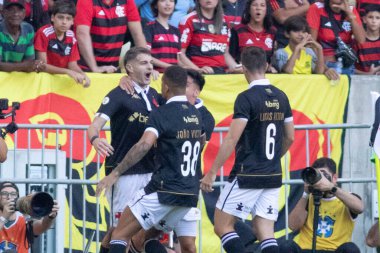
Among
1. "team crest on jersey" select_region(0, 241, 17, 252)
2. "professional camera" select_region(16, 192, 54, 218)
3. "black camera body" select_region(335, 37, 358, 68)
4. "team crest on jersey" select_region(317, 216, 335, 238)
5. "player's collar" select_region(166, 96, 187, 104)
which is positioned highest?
"black camera body" select_region(335, 37, 358, 68)

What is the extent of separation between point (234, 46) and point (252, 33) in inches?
11.4

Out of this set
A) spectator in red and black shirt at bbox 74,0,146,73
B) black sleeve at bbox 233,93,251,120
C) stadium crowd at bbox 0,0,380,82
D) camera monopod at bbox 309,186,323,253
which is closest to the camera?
black sleeve at bbox 233,93,251,120

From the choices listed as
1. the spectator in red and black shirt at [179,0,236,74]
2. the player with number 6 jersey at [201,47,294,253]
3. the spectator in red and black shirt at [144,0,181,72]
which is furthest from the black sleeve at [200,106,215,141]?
the spectator in red and black shirt at [179,0,236,74]

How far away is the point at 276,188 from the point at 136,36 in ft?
12.4

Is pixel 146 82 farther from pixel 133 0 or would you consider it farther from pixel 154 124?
pixel 133 0

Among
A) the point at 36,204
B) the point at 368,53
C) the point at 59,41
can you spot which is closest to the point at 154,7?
the point at 59,41

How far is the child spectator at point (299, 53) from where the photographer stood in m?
Answer: 16.5

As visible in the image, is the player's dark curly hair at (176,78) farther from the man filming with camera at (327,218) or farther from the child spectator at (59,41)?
the child spectator at (59,41)

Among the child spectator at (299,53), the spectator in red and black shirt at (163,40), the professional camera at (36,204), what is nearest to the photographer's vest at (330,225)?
the child spectator at (299,53)

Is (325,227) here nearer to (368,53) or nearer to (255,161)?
(255,161)

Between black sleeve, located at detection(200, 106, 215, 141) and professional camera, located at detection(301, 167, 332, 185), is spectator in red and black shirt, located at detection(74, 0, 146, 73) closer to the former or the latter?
black sleeve, located at detection(200, 106, 215, 141)

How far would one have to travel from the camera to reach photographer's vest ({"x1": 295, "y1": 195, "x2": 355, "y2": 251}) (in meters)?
13.9

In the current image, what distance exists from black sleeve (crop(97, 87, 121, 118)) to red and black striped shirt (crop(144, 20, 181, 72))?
346cm

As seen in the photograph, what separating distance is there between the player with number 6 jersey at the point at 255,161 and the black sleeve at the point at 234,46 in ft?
12.6
